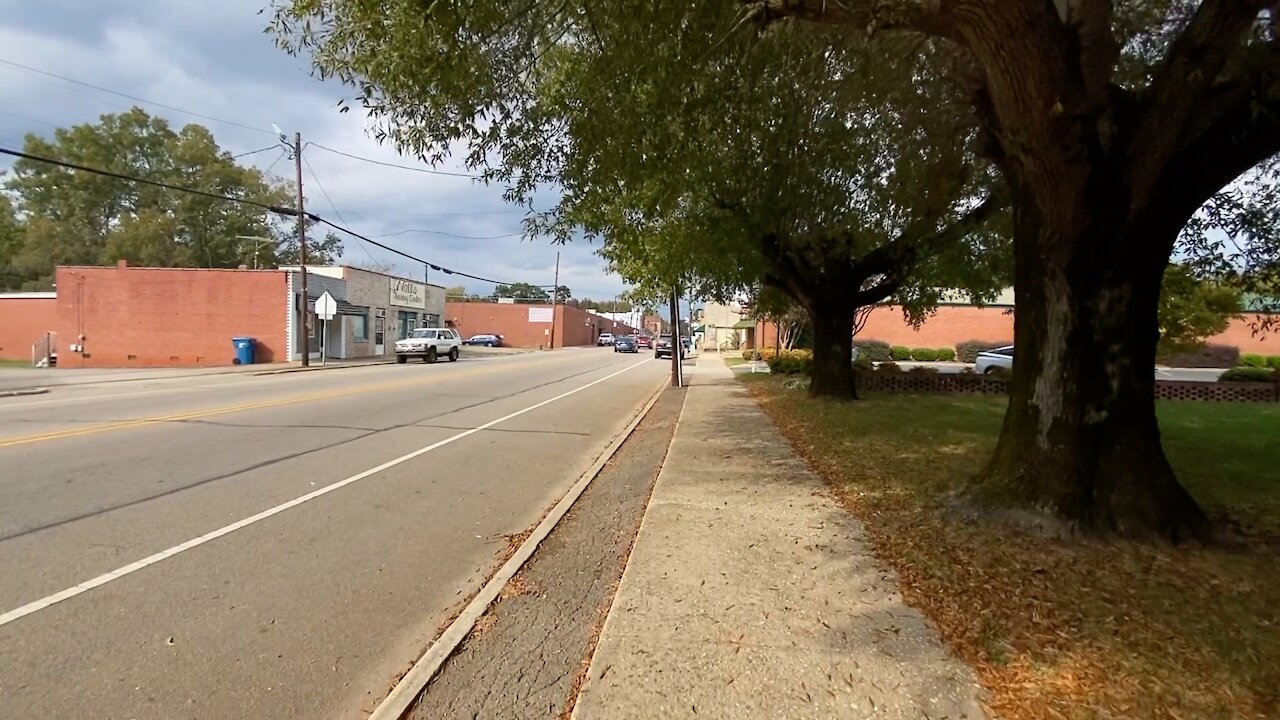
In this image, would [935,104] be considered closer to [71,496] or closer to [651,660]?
[651,660]

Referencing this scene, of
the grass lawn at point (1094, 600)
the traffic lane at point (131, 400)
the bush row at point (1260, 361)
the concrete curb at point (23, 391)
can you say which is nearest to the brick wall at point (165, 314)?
the traffic lane at point (131, 400)

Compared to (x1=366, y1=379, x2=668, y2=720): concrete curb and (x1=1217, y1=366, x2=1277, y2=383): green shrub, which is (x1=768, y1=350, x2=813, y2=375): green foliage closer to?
(x1=1217, y1=366, x2=1277, y2=383): green shrub

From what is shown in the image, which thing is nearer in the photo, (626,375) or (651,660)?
(651,660)

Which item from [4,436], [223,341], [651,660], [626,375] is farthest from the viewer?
[223,341]

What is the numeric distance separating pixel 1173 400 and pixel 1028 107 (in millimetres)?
16711

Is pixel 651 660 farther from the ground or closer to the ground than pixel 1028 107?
closer to the ground

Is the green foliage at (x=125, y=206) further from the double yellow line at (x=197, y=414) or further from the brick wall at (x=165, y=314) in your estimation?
the double yellow line at (x=197, y=414)

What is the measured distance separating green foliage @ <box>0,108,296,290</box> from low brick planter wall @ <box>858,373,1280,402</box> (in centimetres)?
4736

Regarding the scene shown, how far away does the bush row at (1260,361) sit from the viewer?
125ft

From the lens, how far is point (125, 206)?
182 ft

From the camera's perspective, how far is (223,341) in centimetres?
3344

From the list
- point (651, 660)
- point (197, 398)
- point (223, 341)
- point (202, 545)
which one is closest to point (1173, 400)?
point (651, 660)

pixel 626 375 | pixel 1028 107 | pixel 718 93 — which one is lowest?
pixel 626 375

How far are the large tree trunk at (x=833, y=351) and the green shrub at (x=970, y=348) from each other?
31.9 metres
